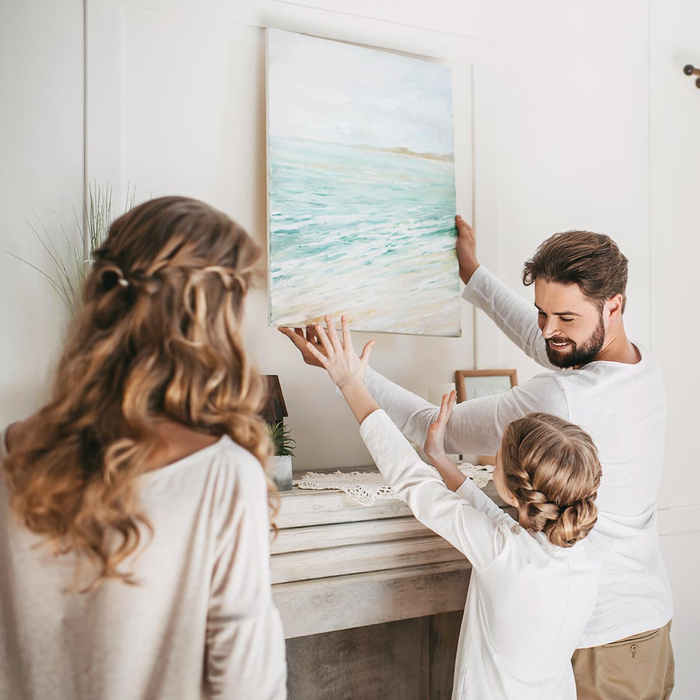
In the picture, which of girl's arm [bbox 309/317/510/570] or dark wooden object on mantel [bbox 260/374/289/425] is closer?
girl's arm [bbox 309/317/510/570]

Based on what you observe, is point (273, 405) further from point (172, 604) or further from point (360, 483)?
point (172, 604)

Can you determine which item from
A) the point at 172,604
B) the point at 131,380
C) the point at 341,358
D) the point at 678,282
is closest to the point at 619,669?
the point at 341,358

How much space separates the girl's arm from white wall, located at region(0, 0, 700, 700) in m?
0.45

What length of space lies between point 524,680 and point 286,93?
1582mm

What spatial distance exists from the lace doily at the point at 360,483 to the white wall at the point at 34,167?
0.74m

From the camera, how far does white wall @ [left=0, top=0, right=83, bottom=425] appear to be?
165 centimetres

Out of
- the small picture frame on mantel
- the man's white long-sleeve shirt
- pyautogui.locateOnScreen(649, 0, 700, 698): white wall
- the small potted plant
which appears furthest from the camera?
pyautogui.locateOnScreen(649, 0, 700, 698): white wall

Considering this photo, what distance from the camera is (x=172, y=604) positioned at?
0.83 metres

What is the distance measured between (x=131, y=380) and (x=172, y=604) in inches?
11.5

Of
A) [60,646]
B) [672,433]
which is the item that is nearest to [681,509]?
[672,433]

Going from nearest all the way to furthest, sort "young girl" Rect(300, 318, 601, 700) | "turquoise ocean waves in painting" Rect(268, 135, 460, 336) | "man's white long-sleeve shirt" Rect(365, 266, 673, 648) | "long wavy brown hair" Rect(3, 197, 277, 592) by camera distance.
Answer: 1. "long wavy brown hair" Rect(3, 197, 277, 592)
2. "young girl" Rect(300, 318, 601, 700)
3. "man's white long-sleeve shirt" Rect(365, 266, 673, 648)
4. "turquoise ocean waves in painting" Rect(268, 135, 460, 336)

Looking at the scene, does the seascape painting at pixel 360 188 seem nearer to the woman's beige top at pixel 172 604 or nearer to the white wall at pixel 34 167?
the white wall at pixel 34 167

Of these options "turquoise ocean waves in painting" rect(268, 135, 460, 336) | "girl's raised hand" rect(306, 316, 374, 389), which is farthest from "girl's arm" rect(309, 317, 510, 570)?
"turquoise ocean waves in painting" rect(268, 135, 460, 336)

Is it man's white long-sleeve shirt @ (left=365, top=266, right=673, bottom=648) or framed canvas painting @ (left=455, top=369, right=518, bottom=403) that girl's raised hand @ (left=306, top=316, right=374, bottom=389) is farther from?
framed canvas painting @ (left=455, top=369, right=518, bottom=403)
